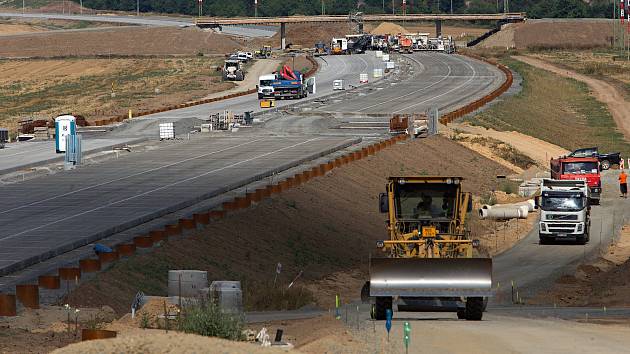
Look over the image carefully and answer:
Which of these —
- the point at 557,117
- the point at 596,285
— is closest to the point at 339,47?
the point at 557,117

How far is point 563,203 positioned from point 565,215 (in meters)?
1.27

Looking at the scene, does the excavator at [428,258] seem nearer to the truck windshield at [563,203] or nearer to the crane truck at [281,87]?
the truck windshield at [563,203]

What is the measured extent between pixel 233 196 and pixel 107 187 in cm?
635

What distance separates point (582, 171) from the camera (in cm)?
6322

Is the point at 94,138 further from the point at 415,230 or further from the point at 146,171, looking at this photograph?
the point at 415,230

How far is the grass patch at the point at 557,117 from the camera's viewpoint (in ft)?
315

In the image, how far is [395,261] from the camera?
90.8ft

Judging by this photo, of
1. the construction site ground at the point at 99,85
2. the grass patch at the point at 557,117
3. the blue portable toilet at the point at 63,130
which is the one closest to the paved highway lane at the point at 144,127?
the blue portable toilet at the point at 63,130

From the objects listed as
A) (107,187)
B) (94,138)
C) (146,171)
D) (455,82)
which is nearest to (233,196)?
(107,187)

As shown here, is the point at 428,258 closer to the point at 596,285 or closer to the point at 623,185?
the point at 596,285

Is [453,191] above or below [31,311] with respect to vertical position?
above

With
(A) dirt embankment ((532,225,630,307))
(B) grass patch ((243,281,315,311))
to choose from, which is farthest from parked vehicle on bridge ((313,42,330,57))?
(B) grass patch ((243,281,315,311))

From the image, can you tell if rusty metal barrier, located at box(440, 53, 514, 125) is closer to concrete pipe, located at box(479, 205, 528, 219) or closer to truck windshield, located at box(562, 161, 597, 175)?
truck windshield, located at box(562, 161, 597, 175)

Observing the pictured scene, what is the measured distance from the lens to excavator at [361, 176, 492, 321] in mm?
27469
